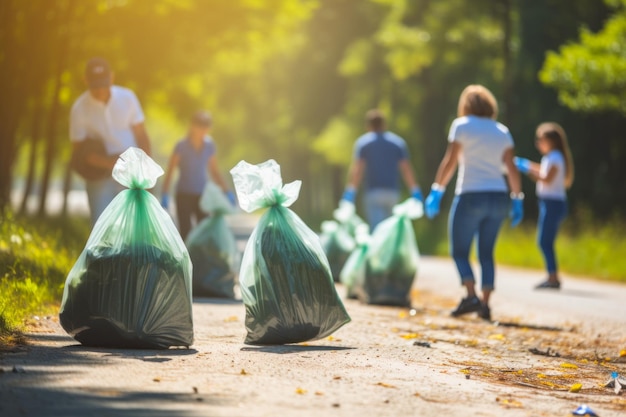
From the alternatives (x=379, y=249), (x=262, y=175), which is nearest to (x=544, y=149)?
(x=379, y=249)

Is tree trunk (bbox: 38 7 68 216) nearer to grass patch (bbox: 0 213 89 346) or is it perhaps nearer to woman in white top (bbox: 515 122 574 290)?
grass patch (bbox: 0 213 89 346)

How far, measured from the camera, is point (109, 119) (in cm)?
962

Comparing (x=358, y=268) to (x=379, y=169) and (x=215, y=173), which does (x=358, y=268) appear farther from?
(x=379, y=169)

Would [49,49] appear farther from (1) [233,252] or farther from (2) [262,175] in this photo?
(2) [262,175]

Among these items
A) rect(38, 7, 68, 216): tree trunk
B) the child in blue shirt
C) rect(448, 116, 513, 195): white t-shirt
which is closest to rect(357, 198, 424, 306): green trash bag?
rect(448, 116, 513, 195): white t-shirt

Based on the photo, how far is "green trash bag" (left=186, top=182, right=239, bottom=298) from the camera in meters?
11.3

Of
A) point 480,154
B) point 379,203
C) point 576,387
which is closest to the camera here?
point 576,387

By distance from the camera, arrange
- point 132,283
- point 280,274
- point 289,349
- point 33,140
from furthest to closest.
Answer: point 33,140 < point 280,274 < point 289,349 < point 132,283

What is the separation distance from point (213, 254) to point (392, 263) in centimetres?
168

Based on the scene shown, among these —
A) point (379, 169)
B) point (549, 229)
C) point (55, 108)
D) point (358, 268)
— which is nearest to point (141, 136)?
point (358, 268)

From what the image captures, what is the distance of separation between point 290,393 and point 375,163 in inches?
329

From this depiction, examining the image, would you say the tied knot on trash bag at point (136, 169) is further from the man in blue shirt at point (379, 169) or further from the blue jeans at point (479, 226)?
the man in blue shirt at point (379, 169)

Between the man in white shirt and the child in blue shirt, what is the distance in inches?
101

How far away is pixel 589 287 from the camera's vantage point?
14016 millimetres
